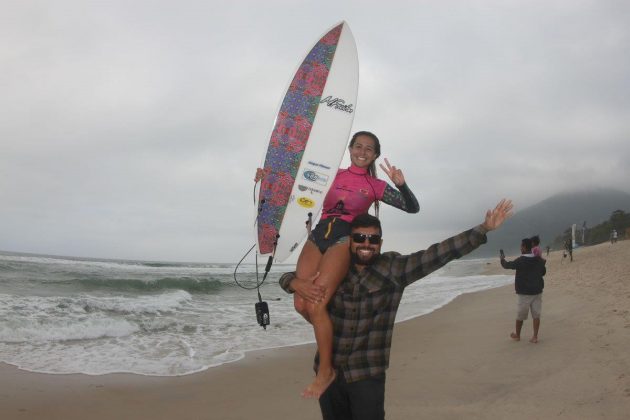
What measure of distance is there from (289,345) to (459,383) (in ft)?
12.1

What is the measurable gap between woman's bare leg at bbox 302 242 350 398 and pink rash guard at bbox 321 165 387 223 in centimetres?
83

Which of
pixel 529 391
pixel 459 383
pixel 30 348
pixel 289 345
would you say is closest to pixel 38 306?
pixel 30 348

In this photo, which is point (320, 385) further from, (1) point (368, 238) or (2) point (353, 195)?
(2) point (353, 195)

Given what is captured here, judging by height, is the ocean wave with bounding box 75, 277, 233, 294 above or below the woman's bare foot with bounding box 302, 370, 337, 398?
below

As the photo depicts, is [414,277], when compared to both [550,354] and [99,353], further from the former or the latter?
[99,353]

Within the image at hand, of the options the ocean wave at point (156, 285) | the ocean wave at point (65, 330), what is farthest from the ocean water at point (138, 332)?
the ocean wave at point (156, 285)

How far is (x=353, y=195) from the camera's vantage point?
11.4 feet

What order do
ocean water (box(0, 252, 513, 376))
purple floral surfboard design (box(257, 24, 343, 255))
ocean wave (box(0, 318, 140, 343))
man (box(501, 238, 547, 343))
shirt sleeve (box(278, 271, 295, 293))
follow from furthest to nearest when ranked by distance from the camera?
ocean wave (box(0, 318, 140, 343)) → man (box(501, 238, 547, 343)) → ocean water (box(0, 252, 513, 376)) → purple floral surfboard design (box(257, 24, 343, 255)) → shirt sleeve (box(278, 271, 295, 293))

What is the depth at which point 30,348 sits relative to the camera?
7316mm

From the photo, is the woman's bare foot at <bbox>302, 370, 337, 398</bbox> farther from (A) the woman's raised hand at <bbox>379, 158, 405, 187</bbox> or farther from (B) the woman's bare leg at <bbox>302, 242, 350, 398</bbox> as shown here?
(A) the woman's raised hand at <bbox>379, 158, 405, 187</bbox>

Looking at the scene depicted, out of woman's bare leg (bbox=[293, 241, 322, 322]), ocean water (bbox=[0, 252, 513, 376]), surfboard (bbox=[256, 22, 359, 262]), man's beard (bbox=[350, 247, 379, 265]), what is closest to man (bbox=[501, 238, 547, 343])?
ocean water (bbox=[0, 252, 513, 376])

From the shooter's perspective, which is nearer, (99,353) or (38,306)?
(99,353)

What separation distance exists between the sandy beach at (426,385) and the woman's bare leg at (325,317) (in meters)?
2.44

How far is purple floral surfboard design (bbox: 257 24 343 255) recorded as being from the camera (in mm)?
4598
